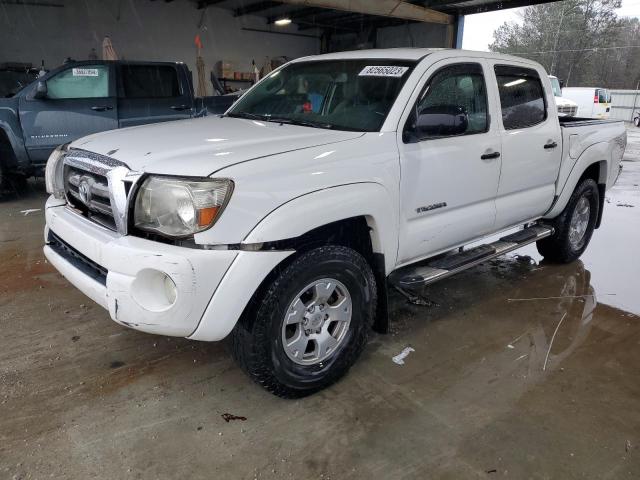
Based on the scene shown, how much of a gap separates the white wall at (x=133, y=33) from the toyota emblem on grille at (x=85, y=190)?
42.5 ft

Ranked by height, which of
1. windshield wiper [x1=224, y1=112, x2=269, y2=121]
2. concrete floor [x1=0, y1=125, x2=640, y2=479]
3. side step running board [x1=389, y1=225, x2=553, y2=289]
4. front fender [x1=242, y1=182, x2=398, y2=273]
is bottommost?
concrete floor [x1=0, y1=125, x2=640, y2=479]

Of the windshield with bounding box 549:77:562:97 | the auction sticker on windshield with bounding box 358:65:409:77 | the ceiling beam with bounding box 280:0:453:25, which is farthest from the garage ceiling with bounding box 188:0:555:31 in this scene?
the auction sticker on windshield with bounding box 358:65:409:77

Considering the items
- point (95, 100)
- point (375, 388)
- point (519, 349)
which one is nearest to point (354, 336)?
point (375, 388)

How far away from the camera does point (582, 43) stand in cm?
2142

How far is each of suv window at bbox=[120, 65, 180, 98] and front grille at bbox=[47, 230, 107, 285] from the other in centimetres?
540

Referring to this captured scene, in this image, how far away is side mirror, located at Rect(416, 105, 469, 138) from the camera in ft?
9.40

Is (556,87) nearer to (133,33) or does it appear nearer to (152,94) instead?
(133,33)

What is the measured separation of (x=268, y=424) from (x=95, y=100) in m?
6.56

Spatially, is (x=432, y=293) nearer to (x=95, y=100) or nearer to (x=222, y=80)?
(x=95, y=100)

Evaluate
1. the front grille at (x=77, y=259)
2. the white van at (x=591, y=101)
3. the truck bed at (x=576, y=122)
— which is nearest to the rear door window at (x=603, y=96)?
the white van at (x=591, y=101)

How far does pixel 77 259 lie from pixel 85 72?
227 inches

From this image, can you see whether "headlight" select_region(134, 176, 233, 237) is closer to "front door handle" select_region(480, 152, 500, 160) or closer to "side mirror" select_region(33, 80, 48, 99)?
"front door handle" select_region(480, 152, 500, 160)

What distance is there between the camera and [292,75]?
367 centimetres

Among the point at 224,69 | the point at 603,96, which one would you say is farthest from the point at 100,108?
the point at 603,96
